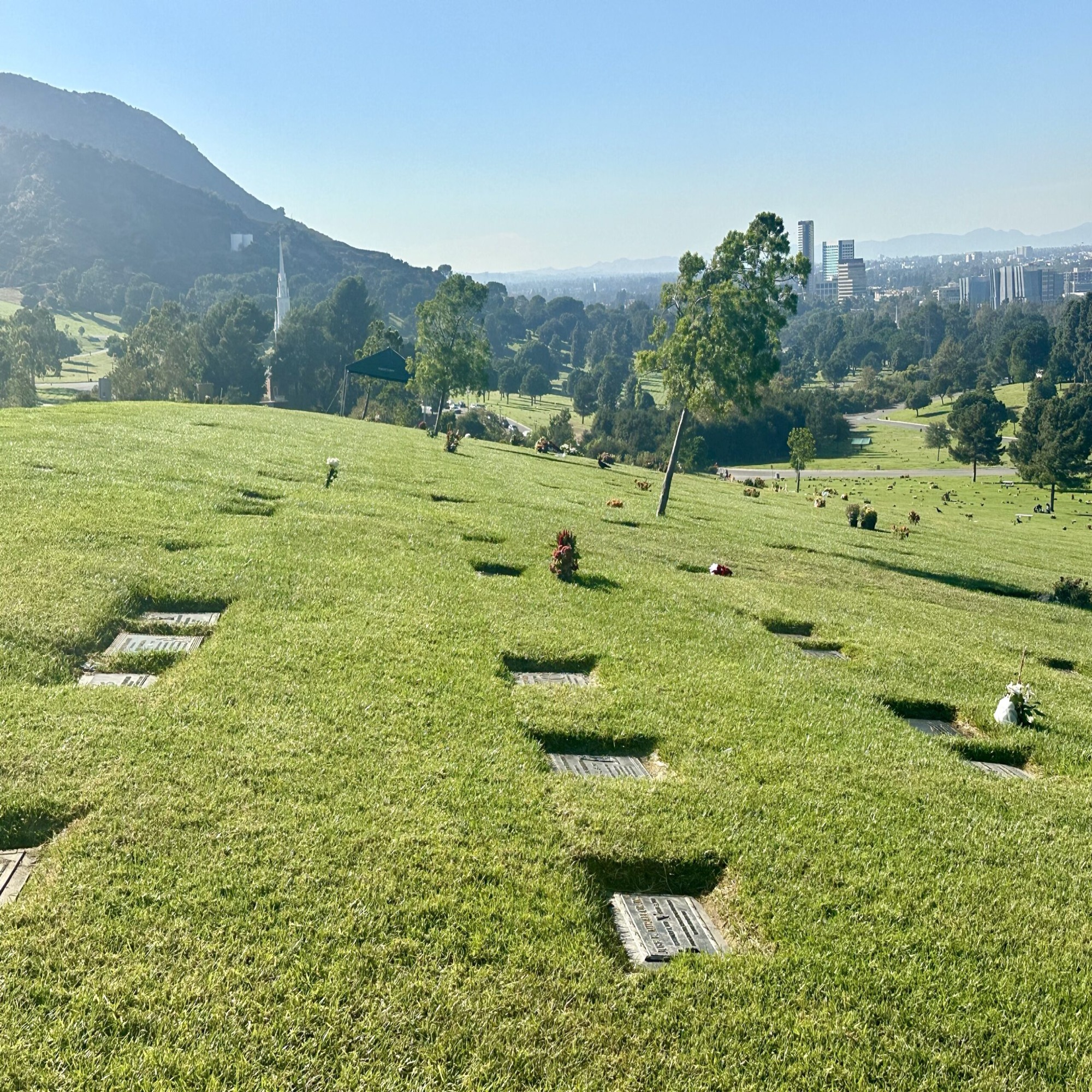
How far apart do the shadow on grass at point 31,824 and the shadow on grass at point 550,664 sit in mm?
4900

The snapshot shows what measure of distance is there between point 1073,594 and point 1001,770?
601 inches

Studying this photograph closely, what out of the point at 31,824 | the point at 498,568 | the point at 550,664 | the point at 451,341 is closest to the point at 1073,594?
the point at 498,568

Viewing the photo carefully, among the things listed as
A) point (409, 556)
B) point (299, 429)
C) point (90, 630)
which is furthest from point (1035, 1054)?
Answer: point (299, 429)

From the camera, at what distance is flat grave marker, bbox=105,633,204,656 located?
28.2ft

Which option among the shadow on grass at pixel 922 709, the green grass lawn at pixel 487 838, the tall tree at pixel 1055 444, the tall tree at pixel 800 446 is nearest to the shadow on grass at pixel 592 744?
the green grass lawn at pixel 487 838

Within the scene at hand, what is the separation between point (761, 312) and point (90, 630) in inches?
809

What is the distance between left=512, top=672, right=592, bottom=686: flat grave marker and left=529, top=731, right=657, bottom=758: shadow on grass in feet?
3.87

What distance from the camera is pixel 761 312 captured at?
24016 millimetres

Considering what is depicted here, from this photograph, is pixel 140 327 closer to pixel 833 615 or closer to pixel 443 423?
pixel 443 423

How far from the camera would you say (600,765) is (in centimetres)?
764

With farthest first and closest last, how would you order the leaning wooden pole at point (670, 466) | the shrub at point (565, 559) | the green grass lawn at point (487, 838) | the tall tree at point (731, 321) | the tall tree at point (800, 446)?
1. the tall tree at point (800, 446)
2. the leaning wooden pole at point (670, 466)
3. the tall tree at point (731, 321)
4. the shrub at point (565, 559)
5. the green grass lawn at point (487, 838)

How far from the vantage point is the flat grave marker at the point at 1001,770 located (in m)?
8.62

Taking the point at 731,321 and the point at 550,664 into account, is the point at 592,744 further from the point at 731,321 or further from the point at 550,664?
the point at 731,321

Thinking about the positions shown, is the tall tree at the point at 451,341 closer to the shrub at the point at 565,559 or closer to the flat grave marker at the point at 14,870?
the shrub at the point at 565,559
